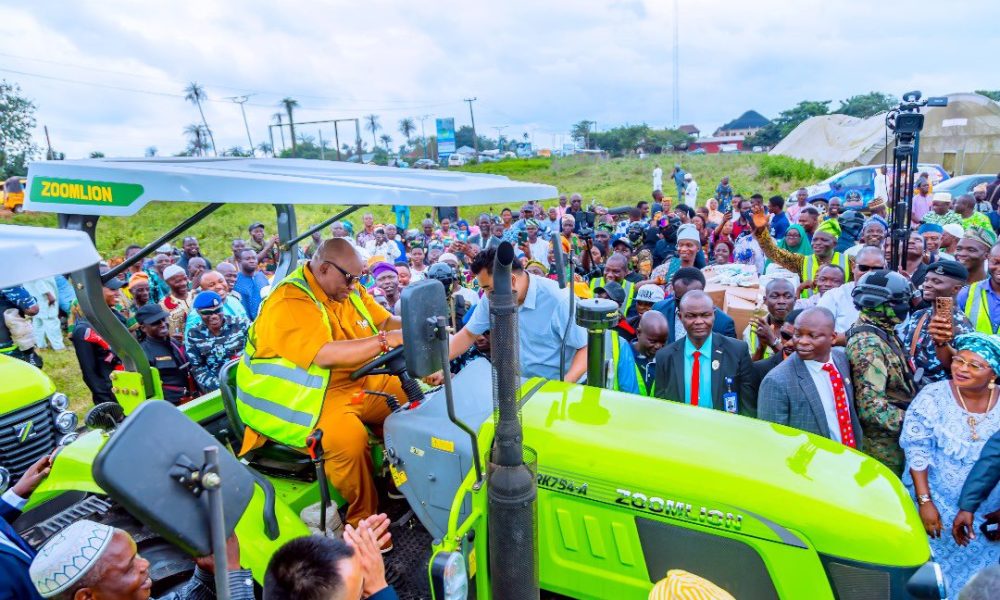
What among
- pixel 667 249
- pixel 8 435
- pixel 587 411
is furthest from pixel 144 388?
pixel 667 249

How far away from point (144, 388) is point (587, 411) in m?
1.95

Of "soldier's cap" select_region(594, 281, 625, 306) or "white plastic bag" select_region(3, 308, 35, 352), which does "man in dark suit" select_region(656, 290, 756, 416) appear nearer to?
"soldier's cap" select_region(594, 281, 625, 306)

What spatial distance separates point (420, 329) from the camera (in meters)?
1.75

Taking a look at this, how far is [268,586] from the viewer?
1.63 meters

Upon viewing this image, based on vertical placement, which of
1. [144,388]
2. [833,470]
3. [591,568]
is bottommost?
[591,568]

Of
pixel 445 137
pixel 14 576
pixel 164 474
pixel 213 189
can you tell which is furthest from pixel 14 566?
pixel 445 137

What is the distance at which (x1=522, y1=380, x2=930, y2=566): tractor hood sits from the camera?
1.89 meters

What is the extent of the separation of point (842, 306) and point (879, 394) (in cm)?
166

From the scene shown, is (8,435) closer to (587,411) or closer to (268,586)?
(268,586)

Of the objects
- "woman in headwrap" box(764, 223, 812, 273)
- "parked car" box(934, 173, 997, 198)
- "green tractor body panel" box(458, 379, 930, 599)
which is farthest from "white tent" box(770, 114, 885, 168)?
"green tractor body panel" box(458, 379, 930, 599)

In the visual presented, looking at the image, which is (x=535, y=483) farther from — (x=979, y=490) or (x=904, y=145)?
(x=904, y=145)

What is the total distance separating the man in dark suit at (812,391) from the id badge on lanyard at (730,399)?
27 cm

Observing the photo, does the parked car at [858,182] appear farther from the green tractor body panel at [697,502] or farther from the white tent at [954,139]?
the green tractor body panel at [697,502]

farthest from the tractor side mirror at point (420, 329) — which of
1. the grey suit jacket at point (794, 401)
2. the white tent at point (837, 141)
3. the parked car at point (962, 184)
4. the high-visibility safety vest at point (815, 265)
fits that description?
the white tent at point (837, 141)
